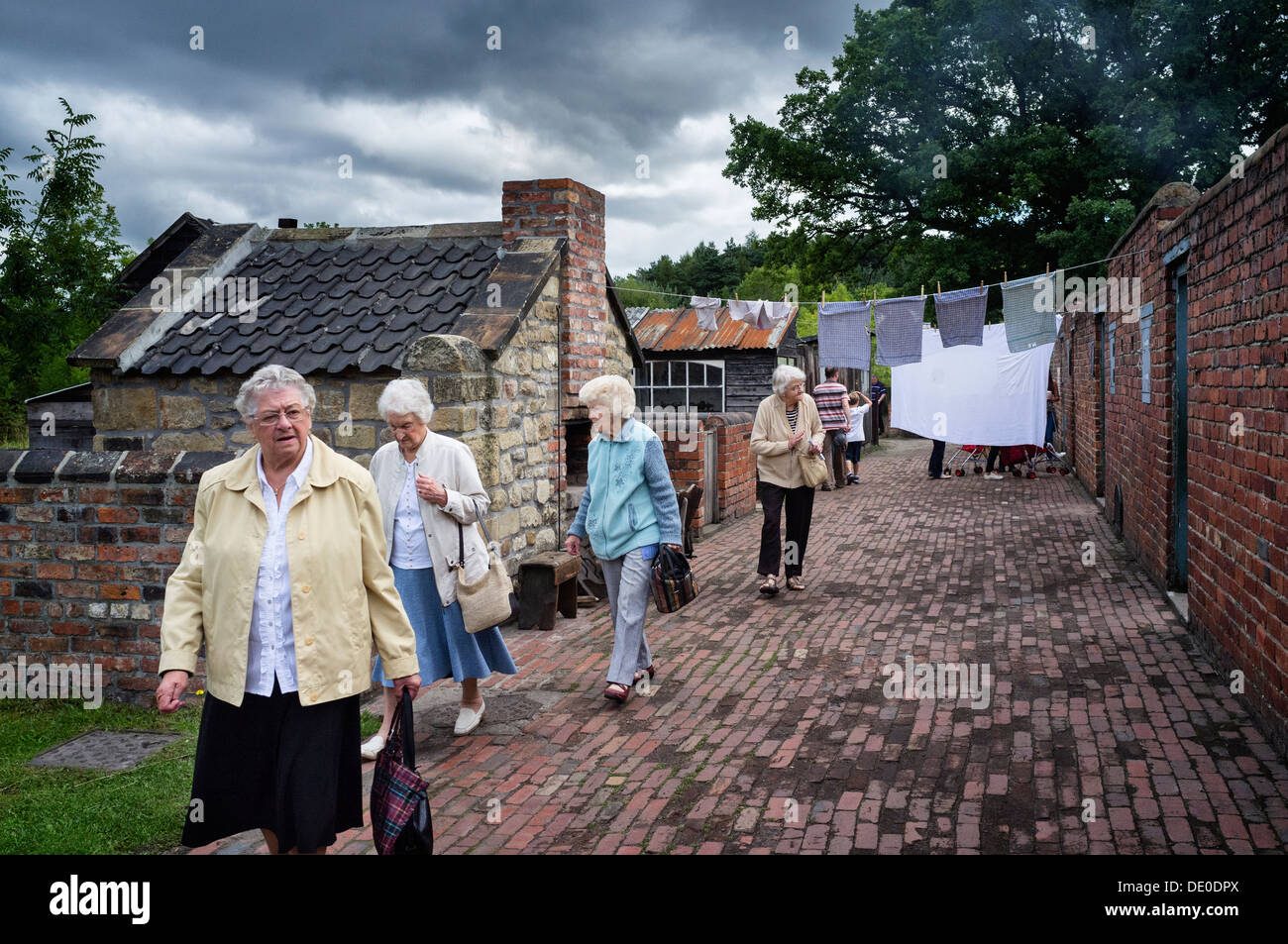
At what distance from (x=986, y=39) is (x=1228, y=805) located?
24.8 metres

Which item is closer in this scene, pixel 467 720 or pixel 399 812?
pixel 399 812


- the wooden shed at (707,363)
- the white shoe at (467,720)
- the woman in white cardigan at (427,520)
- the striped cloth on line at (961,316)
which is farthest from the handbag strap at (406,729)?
the wooden shed at (707,363)

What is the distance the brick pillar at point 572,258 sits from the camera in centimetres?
888

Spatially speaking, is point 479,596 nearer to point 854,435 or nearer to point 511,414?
point 511,414

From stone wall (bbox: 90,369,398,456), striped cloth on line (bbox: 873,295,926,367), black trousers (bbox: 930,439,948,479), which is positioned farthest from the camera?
black trousers (bbox: 930,439,948,479)

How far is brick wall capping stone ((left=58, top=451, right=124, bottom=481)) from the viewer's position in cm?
598

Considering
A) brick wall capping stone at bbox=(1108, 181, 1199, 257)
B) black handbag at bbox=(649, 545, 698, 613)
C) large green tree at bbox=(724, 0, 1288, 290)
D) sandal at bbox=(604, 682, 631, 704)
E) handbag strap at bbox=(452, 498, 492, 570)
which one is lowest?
sandal at bbox=(604, 682, 631, 704)

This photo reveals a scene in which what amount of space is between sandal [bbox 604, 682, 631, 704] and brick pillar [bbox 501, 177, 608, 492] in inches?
141

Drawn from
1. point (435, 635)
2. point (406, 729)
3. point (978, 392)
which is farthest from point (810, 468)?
point (978, 392)

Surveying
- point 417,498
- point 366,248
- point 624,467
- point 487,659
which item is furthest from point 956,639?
point 366,248

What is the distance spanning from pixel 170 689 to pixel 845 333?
1298 cm

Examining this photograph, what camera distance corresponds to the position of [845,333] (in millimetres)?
14992

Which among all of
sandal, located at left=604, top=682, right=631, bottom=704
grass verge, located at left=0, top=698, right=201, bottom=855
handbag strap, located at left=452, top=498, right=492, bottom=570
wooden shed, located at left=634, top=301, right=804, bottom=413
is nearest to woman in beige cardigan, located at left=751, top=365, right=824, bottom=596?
sandal, located at left=604, top=682, right=631, bottom=704

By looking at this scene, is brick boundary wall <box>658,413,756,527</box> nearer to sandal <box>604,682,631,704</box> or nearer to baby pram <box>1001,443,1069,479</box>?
sandal <box>604,682,631,704</box>
